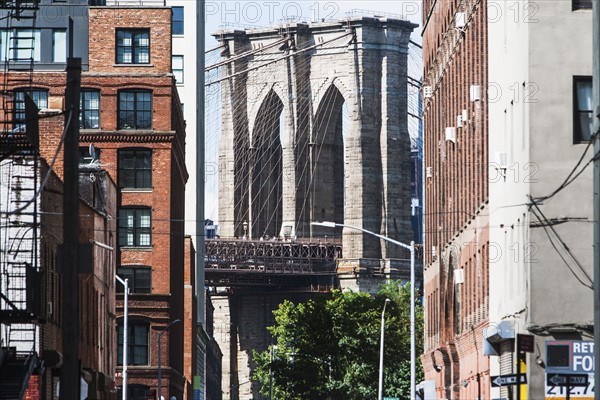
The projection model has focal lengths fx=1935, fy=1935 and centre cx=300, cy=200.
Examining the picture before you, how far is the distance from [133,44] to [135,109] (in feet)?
11.2

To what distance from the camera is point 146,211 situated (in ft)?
315

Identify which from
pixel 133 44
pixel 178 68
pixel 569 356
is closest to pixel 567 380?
pixel 569 356

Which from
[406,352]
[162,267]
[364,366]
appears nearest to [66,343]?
[162,267]

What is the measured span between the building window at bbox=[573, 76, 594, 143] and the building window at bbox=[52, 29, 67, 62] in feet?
175

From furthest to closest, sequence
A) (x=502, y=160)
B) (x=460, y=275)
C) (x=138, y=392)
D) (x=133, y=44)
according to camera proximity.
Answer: (x=133, y=44) → (x=138, y=392) → (x=460, y=275) → (x=502, y=160)

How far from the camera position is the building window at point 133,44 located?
96.8 metres

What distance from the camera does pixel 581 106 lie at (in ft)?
153

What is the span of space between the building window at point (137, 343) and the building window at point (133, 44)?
13.3 meters

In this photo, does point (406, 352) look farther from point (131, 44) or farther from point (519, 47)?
point (519, 47)

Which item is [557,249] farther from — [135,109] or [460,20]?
[135,109]

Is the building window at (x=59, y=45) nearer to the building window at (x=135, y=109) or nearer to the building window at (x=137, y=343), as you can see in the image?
the building window at (x=135, y=109)

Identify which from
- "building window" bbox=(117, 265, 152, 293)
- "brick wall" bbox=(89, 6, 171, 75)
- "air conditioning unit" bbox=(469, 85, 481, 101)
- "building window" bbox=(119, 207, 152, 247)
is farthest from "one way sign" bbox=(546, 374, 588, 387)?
"brick wall" bbox=(89, 6, 171, 75)

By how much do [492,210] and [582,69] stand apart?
35.2ft

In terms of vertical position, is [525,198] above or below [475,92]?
below
